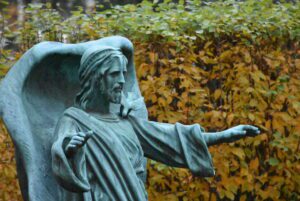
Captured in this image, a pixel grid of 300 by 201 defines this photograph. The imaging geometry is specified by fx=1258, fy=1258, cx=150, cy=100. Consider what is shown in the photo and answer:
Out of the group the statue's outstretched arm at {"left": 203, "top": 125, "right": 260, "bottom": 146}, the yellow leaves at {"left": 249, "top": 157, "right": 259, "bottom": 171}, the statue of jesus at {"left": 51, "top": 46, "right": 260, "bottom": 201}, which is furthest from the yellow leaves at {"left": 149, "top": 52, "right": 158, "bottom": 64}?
the statue's outstretched arm at {"left": 203, "top": 125, "right": 260, "bottom": 146}

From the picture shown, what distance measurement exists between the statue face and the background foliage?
9.72 feet

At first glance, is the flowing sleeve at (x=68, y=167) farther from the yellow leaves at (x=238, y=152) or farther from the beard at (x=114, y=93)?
the yellow leaves at (x=238, y=152)

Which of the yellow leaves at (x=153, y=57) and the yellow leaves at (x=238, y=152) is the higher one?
the yellow leaves at (x=153, y=57)

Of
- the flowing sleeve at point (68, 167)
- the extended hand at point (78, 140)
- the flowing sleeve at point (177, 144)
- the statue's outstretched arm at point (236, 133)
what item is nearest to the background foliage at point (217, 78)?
the flowing sleeve at point (177, 144)

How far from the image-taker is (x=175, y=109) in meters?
10.7

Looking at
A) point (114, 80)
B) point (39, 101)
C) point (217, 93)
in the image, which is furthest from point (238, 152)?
point (114, 80)

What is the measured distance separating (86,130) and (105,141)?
0.43ft

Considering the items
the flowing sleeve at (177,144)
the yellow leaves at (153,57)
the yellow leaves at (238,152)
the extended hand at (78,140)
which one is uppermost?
the extended hand at (78,140)

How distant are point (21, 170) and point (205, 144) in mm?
1141

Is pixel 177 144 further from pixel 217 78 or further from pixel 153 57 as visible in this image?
pixel 217 78

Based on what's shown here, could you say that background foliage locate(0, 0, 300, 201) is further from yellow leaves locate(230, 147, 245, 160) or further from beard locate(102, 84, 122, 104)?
beard locate(102, 84, 122, 104)

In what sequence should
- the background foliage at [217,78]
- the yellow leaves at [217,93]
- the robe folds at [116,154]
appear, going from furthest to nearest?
the yellow leaves at [217,93]
the background foliage at [217,78]
the robe folds at [116,154]

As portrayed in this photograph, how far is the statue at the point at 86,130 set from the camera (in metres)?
7.41

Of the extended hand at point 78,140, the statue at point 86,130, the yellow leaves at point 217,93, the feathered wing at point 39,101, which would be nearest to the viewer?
the extended hand at point 78,140
